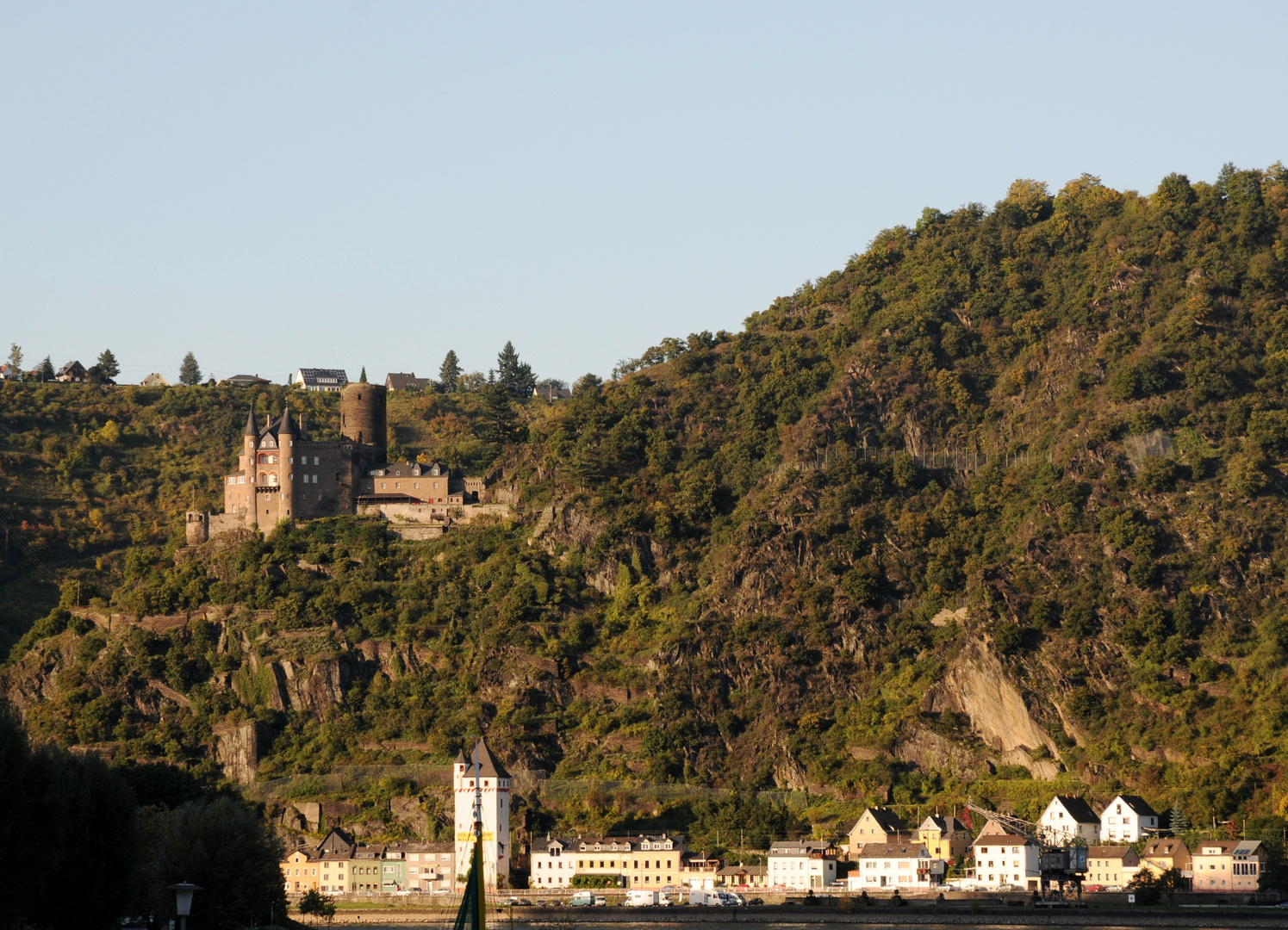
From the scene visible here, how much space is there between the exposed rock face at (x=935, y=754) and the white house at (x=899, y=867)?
765 centimetres

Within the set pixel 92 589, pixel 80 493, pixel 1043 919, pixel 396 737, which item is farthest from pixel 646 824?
pixel 80 493

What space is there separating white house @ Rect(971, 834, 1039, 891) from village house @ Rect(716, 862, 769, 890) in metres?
11.4

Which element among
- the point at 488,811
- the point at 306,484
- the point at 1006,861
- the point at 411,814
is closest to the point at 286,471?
the point at 306,484

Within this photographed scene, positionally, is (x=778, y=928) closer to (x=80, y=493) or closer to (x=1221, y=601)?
(x=1221, y=601)

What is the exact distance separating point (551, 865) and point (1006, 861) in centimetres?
2510

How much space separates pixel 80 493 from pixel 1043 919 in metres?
96.1

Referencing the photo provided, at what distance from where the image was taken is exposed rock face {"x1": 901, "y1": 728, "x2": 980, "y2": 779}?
110250mm

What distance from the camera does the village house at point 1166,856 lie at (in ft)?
323

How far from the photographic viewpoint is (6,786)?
5659 centimetres

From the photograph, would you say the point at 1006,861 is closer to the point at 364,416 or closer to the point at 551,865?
the point at 551,865

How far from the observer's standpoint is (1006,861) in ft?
332

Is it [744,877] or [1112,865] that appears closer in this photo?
[1112,865]

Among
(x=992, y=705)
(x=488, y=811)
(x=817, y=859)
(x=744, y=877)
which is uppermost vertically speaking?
(x=992, y=705)

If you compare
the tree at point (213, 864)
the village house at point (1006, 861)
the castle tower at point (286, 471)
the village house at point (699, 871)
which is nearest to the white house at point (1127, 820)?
the village house at point (1006, 861)
